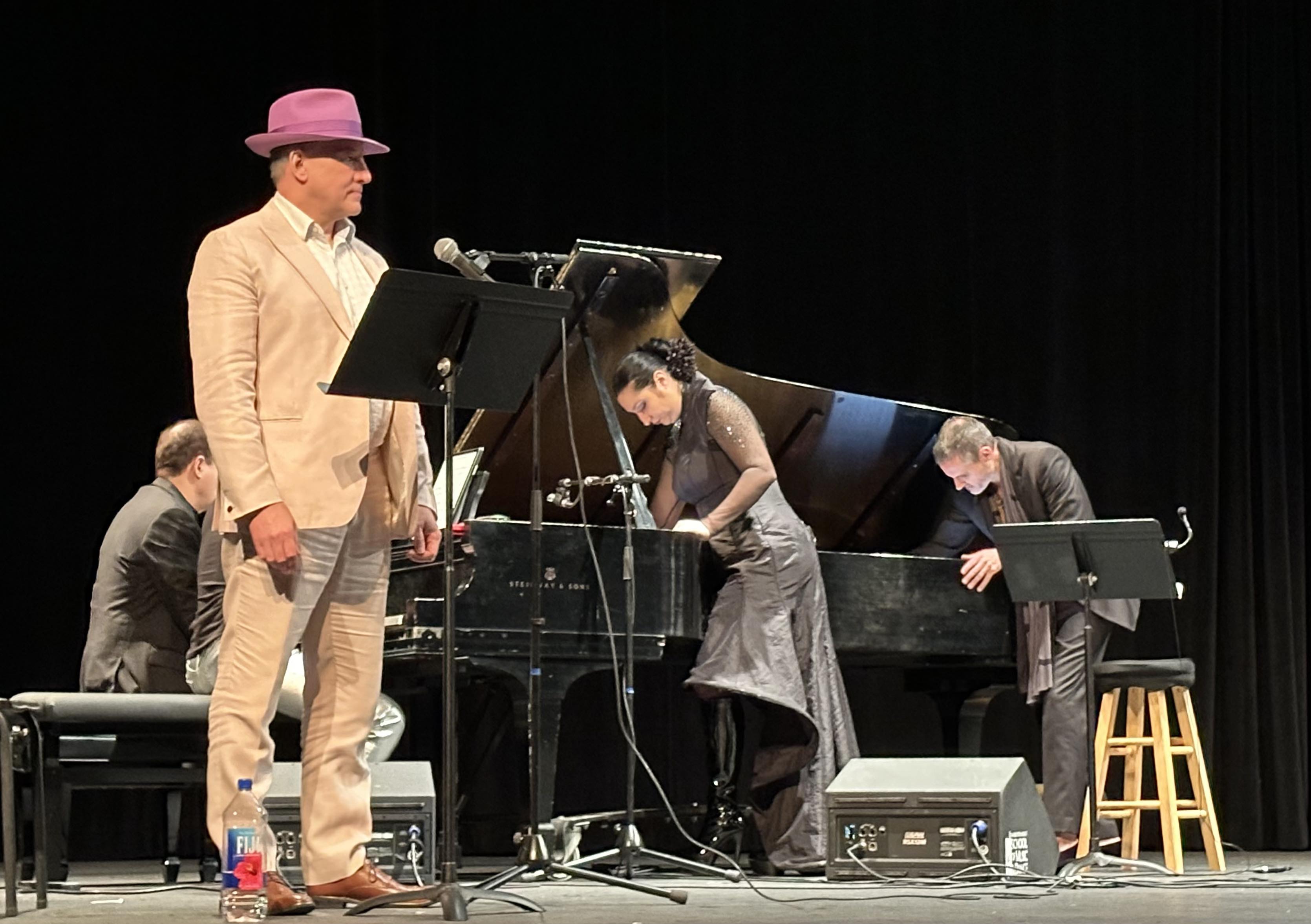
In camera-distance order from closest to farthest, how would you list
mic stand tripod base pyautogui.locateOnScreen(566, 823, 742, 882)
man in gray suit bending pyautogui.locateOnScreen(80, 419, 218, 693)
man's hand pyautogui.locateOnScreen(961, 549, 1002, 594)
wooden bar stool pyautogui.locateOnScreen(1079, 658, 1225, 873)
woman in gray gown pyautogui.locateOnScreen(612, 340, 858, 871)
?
mic stand tripod base pyautogui.locateOnScreen(566, 823, 742, 882) < woman in gray gown pyautogui.locateOnScreen(612, 340, 858, 871) < man in gray suit bending pyautogui.locateOnScreen(80, 419, 218, 693) < wooden bar stool pyautogui.locateOnScreen(1079, 658, 1225, 873) < man's hand pyautogui.locateOnScreen(961, 549, 1002, 594)

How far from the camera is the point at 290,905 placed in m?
3.67

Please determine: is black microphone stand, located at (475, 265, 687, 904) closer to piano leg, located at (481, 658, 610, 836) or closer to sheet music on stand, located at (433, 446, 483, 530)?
piano leg, located at (481, 658, 610, 836)

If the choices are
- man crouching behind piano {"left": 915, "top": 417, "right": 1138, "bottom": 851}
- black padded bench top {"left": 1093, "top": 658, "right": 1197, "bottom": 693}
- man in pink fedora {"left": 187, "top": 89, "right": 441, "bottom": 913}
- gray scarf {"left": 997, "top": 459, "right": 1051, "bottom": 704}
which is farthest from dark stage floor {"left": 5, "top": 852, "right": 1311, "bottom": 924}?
gray scarf {"left": 997, "top": 459, "right": 1051, "bottom": 704}

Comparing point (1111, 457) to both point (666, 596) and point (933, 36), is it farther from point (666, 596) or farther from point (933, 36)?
point (666, 596)

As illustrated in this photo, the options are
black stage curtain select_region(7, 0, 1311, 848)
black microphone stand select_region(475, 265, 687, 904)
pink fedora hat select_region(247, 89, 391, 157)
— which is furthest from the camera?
black stage curtain select_region(7, 0, 1311, 848)

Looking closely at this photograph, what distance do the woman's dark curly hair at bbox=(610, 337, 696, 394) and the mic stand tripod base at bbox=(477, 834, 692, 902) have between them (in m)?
1.51

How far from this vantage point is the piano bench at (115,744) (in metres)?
5.22

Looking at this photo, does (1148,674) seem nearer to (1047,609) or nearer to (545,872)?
(1047,609)

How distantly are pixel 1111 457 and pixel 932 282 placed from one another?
3.30ft

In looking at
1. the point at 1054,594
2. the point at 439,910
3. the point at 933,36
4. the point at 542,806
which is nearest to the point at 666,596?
the point at 542,806

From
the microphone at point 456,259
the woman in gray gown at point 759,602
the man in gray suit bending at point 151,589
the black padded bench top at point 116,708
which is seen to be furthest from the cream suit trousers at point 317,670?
the man in gray suit bending at point 151,589

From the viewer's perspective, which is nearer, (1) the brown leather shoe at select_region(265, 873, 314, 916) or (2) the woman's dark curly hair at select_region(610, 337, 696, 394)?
(1) the brown leather shoe at select_region(265, 873, 314, 916)

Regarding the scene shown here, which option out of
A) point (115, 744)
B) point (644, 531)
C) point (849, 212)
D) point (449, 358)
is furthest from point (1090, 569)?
point (115, 744)

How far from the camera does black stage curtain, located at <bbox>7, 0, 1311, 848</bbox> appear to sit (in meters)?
7.22
